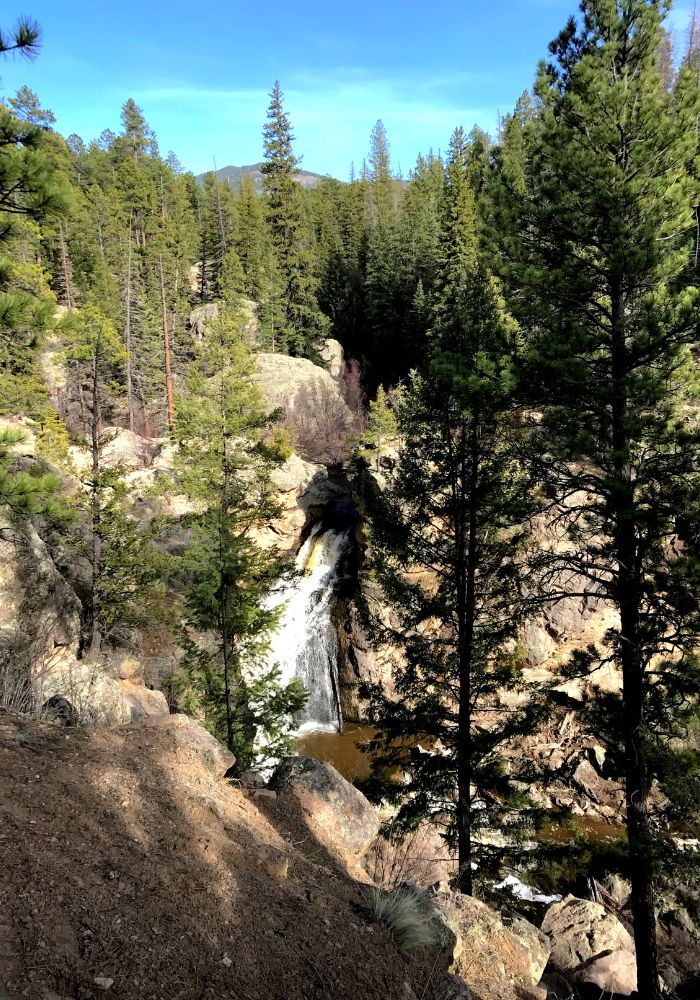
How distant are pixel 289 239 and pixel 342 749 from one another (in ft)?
117

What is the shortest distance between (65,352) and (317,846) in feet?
37.2

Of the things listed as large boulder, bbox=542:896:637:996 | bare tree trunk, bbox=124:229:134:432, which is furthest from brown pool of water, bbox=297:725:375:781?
bare tree trunk, bbox=124:229:134:432

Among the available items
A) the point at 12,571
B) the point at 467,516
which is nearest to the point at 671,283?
the point at 467,516

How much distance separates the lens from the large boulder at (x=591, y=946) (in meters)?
9.32

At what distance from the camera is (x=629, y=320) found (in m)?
8.29

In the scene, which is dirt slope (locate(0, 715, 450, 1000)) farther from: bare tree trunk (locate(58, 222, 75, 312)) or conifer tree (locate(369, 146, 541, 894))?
bare tree trunk (locate(58, 222, 75, 312))

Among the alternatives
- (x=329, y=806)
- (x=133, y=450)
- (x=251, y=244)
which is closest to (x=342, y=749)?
(x=329, y=806)

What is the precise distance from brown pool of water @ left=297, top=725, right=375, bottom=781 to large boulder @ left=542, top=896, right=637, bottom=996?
7115 millimetres

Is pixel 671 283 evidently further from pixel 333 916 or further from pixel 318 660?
pixel 318 660

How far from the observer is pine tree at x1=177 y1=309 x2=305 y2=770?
40.6 feet

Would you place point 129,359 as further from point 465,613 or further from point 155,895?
point 155,895

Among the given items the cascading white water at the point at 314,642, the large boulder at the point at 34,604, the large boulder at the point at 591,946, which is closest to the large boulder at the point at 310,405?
the cascading white water at the point at 314,642

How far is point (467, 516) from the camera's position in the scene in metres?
9.76

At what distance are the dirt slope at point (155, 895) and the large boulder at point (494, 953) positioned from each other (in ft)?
3.56
